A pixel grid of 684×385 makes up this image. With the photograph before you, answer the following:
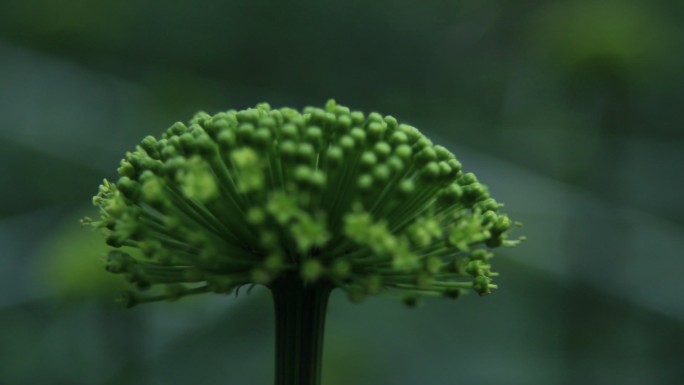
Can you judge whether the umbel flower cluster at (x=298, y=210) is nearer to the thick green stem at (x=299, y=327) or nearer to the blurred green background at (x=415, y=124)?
the thick green stem at (x=299, y=327)

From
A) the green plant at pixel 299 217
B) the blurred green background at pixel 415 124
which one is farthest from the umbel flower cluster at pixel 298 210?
the blurred green background at pixel 415 124

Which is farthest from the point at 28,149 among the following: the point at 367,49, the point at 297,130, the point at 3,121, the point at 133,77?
the point at 297,130

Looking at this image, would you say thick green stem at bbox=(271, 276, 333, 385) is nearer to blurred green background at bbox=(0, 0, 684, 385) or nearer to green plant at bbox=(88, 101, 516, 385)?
green plant at bbox=(88, 101, 516, 385)

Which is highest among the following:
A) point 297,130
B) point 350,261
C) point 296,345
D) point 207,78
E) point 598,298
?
point 207,78

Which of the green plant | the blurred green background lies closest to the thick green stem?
the green plant

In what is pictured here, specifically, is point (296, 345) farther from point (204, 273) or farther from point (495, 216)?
point (495, 216)

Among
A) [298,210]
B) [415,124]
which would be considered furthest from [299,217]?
[415,124]
